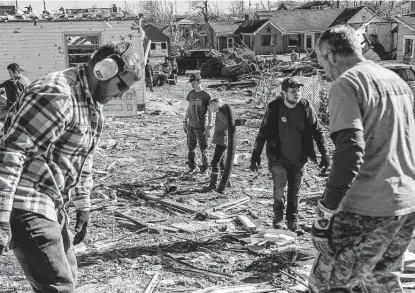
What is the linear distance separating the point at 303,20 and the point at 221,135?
5708cm

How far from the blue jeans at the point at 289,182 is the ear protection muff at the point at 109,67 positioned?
3882 mm

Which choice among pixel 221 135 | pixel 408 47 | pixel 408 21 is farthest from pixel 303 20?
pixel 221 135

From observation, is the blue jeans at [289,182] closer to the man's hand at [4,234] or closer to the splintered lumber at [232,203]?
the splintered lumber at [232,203]

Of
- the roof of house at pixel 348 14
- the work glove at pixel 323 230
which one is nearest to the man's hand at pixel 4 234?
the work glove at pixel 323 230

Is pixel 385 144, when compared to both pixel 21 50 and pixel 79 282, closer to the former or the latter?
pixel 79 282

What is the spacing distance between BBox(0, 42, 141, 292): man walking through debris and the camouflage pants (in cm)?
174

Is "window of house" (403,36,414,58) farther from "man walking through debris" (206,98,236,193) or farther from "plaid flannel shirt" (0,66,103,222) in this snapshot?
"plaid flannel shirt" (0,66,103,222)

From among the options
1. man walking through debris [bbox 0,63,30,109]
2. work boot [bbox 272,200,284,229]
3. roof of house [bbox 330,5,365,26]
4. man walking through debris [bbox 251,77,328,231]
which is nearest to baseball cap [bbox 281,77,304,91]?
man walking through debris [bbox 251,77,328,231]

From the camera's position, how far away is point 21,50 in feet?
65.3

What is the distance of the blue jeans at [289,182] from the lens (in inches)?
273

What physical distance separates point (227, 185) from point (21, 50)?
13.3m

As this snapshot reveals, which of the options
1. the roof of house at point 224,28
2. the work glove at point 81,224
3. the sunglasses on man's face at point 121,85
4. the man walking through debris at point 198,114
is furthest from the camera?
the roof of house at point 224,28

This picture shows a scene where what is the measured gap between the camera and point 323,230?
11.3ft

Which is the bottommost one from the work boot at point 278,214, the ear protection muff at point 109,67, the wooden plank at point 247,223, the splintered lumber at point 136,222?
the splintered lumber at point 136,222
